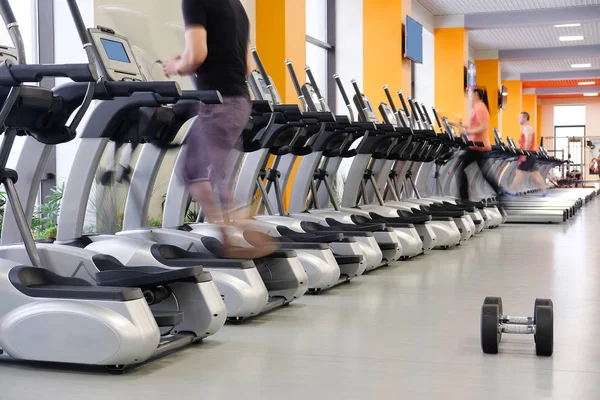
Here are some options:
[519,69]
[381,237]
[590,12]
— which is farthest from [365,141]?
[519,69]

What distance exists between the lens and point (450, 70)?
1588cm

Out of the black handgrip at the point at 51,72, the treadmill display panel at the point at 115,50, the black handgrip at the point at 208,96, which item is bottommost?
the black handgrip at the point at 208,96

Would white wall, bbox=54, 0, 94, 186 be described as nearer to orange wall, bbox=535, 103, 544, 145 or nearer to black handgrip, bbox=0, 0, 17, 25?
black handgrip, bbox=0, 0, 17, 25

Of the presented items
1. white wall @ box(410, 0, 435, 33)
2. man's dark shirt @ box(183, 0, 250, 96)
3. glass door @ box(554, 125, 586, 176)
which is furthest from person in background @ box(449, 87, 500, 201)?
glass door @ box(554, 125, 586, 176)

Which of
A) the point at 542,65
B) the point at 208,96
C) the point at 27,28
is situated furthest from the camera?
the point at 542,65

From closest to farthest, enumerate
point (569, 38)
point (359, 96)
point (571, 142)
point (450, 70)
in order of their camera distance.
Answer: point (359, 96) < point (450, 70) < point (569, 38) < point (571, 142)

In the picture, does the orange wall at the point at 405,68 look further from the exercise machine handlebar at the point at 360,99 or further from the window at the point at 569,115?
the window at the point at 569,115

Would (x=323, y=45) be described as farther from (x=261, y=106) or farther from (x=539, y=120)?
(x=539, y=120)

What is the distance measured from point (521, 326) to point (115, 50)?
6.15 ft

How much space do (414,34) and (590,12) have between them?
3.85m

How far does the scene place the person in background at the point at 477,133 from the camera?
306 inches

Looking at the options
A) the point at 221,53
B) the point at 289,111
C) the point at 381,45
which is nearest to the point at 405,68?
the point at 381,45

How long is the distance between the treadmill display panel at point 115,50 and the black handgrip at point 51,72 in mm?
849

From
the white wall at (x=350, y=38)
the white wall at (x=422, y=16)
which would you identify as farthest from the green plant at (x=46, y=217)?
the white wall at (x=422, y=16)
